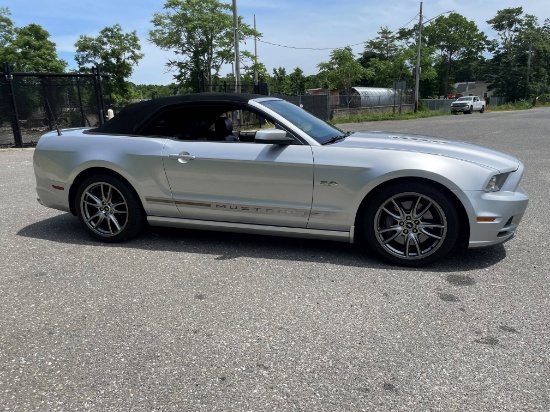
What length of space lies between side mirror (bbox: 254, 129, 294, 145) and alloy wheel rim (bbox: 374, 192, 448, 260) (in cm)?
103

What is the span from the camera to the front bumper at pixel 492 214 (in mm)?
3613

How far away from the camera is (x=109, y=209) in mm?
4598

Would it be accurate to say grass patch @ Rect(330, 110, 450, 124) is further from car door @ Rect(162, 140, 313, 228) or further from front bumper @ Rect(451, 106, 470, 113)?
car door @ Rect(162, 140, 313, 228)

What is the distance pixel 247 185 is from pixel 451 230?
1.82 meters

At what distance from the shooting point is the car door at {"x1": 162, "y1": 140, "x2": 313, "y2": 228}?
13.0 ft

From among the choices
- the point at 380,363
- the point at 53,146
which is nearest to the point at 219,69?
the point at 53,146

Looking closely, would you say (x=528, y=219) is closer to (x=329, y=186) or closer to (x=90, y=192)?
(x=329, y=186)

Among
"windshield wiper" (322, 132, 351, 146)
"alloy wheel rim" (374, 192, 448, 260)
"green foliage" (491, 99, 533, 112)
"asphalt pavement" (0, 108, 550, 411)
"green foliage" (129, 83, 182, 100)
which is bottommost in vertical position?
"green foliage" (491, 99, 533, 112)

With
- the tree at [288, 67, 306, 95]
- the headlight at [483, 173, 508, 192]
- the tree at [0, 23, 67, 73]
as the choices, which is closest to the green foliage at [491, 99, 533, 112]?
the tree at [288, 67, 306, 95]

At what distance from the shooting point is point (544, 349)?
2.58m

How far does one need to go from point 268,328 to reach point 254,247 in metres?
1.60

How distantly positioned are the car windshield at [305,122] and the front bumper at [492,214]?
1.44m

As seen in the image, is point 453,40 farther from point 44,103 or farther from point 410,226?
point 410,226

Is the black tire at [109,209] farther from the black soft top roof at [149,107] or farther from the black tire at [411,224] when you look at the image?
the black tire at [411,224]
